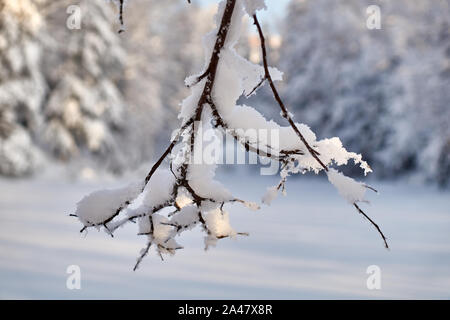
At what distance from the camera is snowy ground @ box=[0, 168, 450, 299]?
17.7 ft

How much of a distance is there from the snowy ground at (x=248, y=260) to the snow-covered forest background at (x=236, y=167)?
3cm

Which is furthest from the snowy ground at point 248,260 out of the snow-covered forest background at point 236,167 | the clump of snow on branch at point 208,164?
the clump of snow on branch at point 208,164

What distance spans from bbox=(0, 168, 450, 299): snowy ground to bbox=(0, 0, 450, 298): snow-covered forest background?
35 millimetres

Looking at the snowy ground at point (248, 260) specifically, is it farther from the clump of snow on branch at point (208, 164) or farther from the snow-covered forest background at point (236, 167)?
the clump of snow on branch at point (208, 164)

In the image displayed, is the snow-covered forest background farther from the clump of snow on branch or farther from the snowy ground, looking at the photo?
the clump of snow on branch

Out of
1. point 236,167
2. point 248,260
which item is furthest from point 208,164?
point 236,167

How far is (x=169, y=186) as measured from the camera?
145 centimetres

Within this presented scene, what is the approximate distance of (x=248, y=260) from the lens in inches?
279

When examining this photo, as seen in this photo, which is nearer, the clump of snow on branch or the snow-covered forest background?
the clump of snow on branch

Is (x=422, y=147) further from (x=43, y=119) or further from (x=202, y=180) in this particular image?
(x=202, y=180)

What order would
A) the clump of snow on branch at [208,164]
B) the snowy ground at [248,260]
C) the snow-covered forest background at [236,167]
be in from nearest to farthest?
1. the clump of snow on branch at [208,164]
2. the snowy ground at [248,260]
3. the snow-covered forest background at [236,167]

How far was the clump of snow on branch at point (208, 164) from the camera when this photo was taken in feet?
4.60

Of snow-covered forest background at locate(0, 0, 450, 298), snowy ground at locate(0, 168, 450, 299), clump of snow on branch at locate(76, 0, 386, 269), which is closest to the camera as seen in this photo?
clump of snow on branch at locate(76, 0, 386, 269)

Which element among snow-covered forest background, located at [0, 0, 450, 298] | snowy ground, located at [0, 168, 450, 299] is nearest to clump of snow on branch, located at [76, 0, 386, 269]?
snow-covered forest background, located at [0, 0, 450, 298]
